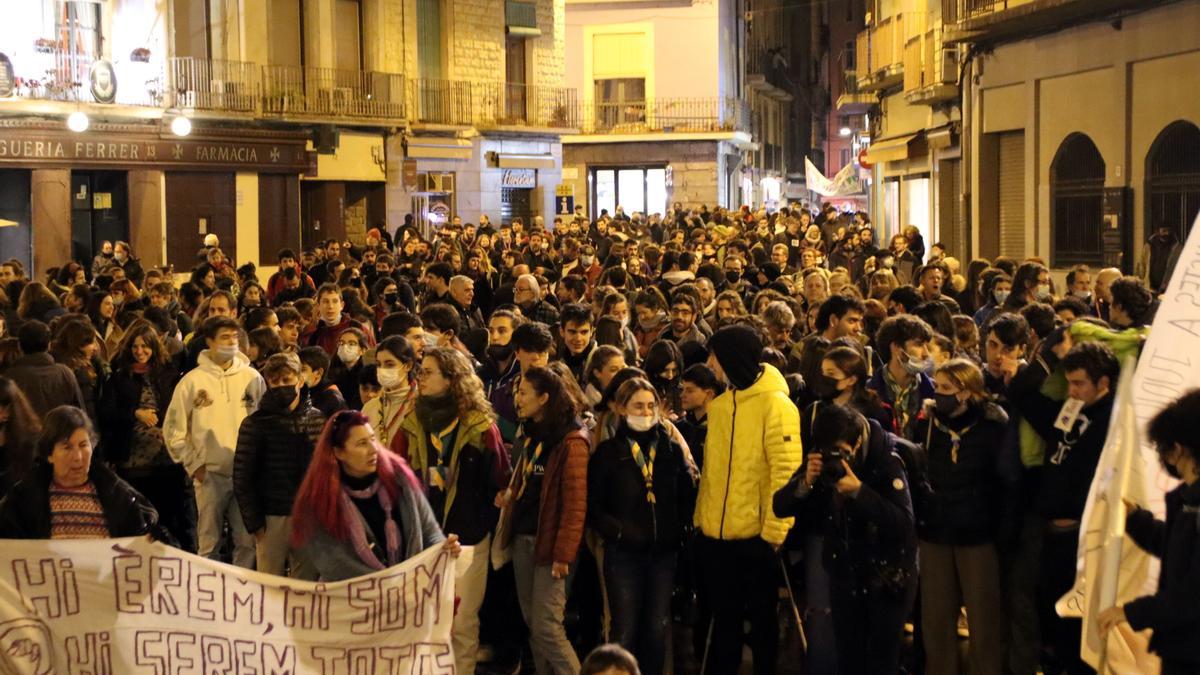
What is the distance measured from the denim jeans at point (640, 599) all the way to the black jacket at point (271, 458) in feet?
6.69

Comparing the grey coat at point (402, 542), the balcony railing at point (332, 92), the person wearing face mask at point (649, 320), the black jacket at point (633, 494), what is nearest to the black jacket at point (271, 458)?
the black jacket at point (633, 494)

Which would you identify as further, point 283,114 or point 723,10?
point 723,10

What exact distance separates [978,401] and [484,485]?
8.25 feet

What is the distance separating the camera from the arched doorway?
19344 mm

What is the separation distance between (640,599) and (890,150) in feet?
88.5

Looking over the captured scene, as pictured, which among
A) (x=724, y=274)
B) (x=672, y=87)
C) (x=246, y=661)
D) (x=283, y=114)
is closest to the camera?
(x=246, y=661)

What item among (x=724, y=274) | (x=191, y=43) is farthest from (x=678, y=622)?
(x=191, y=43)

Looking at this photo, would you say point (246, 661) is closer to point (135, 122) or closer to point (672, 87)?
point (135, 122)

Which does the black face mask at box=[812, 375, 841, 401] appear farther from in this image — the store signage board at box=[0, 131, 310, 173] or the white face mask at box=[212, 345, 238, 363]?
the store signage board at box=[0, 131, 310, 173]

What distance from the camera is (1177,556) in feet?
18.5

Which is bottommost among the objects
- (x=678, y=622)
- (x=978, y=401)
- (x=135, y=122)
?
(x=678, y=622)

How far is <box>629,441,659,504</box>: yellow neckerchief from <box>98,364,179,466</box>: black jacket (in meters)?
4.02

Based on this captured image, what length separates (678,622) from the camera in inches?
400

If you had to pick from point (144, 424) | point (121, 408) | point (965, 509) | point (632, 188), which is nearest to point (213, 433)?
point (144, 424)
